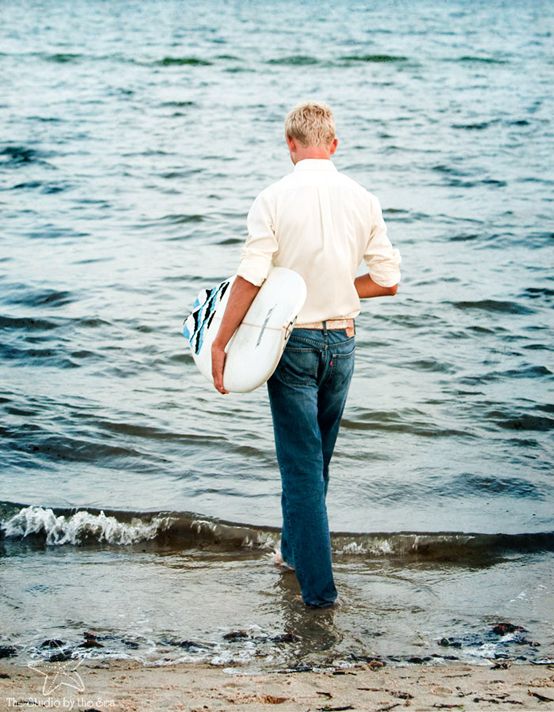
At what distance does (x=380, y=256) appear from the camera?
4395 millimetres

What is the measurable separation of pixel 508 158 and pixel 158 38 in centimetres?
2388

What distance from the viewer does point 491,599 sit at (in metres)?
4.88

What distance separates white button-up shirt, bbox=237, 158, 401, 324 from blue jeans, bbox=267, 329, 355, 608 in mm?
142

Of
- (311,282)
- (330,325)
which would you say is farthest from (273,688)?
(311,282)

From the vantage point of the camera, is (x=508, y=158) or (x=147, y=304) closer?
(x=147, y=304)

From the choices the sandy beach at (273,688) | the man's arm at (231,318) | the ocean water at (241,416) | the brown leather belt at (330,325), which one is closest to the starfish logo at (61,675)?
the sandy beach at (273,688)

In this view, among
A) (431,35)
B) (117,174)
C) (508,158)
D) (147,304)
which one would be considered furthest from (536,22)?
(147,304)

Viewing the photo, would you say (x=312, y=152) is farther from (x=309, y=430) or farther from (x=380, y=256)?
(x=309, y=430)

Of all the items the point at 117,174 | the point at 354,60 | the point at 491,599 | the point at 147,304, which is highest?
the point at 354,60

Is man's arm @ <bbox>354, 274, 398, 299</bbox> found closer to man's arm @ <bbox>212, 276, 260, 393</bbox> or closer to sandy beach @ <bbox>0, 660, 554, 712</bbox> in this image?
man's arm @ <bbox>212, 276, 260, 393</bbox>

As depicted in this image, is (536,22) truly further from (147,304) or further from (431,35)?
(147,304)

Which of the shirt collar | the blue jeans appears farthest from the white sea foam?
the shirt collar

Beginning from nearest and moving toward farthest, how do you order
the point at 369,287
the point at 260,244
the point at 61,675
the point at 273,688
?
the point at 273,688 < the point at 61,675 < the point at 260,244 < the point at 369,287

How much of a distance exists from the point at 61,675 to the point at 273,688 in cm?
83
